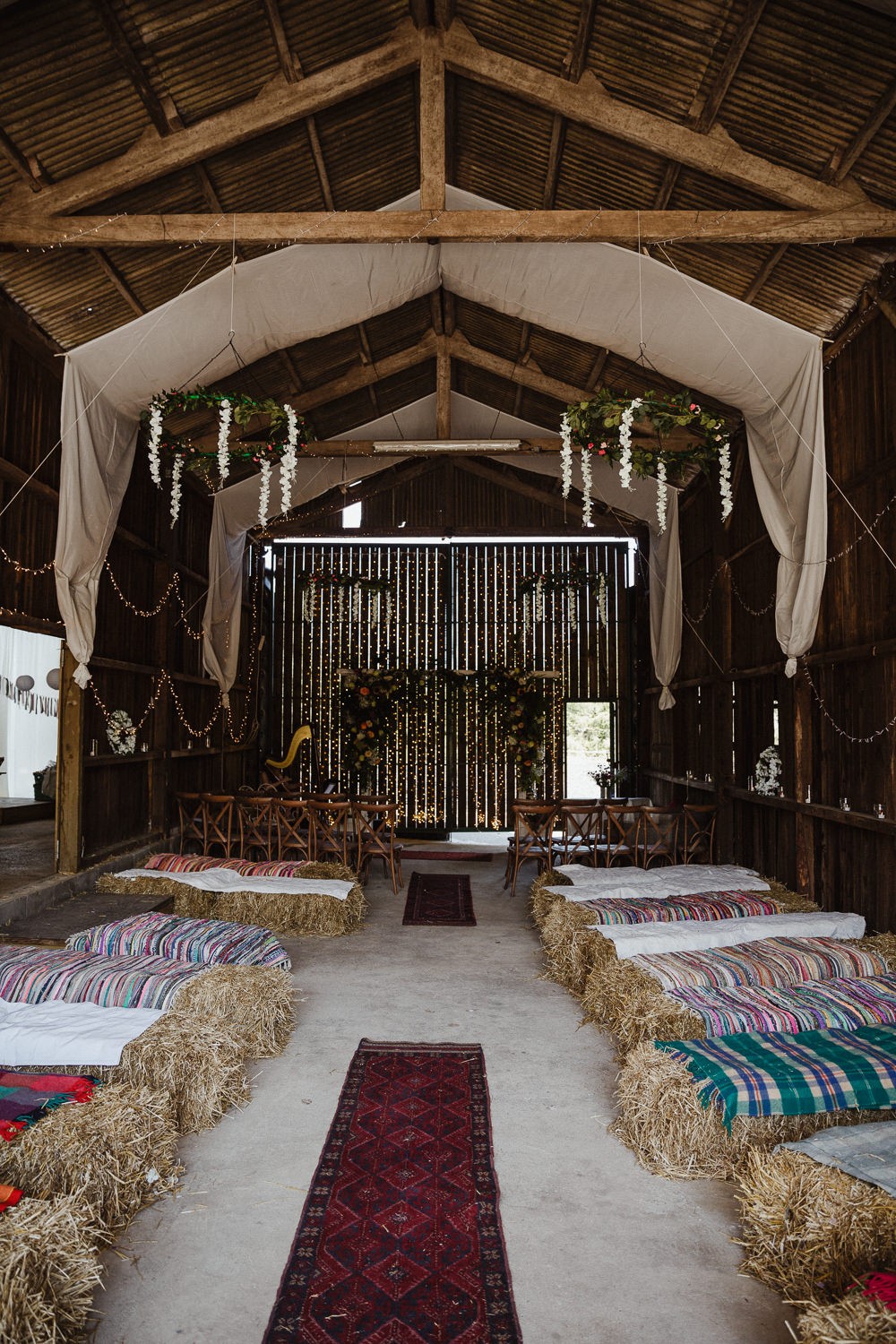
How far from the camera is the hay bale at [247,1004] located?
3898 millimetres

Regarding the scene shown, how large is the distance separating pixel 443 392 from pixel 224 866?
5488 mm

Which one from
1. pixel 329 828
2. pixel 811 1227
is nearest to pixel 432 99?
pixel 811 1227

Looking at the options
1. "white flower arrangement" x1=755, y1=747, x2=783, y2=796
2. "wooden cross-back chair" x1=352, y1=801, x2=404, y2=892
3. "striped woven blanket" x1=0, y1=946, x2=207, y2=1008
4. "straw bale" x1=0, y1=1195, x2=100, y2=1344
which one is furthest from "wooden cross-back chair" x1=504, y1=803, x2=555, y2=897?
"straw bale" x1=0, y1=1195, x2=100, y2=1344

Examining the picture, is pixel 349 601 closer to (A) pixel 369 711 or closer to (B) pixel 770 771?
(A) pixel 369 711

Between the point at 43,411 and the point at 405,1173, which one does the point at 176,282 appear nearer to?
the point at 43,411

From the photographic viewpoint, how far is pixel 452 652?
1315cm

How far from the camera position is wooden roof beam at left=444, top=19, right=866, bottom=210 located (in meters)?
5.15

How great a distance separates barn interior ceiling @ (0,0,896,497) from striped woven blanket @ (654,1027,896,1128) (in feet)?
14.0

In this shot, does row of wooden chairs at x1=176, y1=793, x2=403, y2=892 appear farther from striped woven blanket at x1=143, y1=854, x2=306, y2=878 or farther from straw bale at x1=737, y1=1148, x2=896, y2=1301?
straw bale at x1=737, y1=1148, x2=896, y2=1301

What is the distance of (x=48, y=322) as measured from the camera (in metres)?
6.37

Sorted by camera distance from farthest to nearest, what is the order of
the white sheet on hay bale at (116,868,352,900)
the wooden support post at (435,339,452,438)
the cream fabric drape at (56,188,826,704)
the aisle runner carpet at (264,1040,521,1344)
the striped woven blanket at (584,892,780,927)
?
the wooden support post at (435,339,452,438), the white sheet on hay bale at (116,868,352,900), the cream fabric drape at (56,188,826,704), the striped woven blanket at (584,892,780,927), the aisle runner carpet at (264,1040,521,1344)

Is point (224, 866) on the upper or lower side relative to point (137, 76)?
lower

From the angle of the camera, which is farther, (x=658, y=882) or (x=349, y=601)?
(x=349, y=601)

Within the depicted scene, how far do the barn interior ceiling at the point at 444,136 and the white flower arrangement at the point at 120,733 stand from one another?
3.21m
